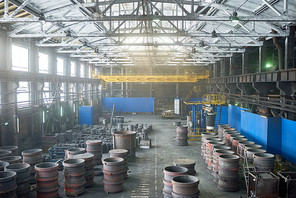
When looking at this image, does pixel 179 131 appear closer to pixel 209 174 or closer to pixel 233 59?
pixel 209 174

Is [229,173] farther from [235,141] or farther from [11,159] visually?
[11,159]

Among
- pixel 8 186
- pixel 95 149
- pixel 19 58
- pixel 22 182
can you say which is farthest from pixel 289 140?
pixel 19 58

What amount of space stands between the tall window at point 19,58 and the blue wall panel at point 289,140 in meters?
17.6

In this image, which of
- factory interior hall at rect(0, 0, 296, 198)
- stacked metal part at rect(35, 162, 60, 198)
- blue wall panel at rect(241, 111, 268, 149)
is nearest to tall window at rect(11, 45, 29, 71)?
factory interior hall at rect(0, 0, 296, 198)

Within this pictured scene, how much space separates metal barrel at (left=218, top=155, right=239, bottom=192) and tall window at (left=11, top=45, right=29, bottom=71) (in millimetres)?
15174

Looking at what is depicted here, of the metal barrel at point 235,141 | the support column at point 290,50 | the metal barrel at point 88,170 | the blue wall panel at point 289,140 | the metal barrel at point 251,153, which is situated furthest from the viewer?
the support column at point 290,50

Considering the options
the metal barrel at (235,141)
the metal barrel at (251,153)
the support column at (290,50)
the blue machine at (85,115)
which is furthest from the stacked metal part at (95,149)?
the blue machine at (85,115)

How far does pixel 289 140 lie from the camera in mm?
11992

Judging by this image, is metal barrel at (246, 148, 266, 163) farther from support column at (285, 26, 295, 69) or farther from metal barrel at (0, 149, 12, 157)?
metal barrel at (0, 149, 12, 157)

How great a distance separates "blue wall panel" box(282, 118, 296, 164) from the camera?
11609 millimetres

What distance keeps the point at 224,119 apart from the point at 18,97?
58.7 feet

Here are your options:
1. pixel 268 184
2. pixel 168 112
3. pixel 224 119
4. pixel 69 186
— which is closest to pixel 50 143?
pixel 69 186

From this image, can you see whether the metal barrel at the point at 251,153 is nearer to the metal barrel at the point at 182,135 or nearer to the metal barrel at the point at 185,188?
the metal barrel at the point at 185,188

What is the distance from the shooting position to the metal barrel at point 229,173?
31.0ft
